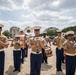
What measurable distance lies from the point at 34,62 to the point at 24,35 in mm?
5334

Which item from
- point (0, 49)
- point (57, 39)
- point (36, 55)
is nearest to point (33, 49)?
point (36, 55)

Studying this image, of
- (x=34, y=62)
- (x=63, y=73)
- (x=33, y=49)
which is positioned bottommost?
(x=63, y=73)

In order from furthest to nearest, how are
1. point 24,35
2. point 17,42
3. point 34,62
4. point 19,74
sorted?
1. point 24,35
2. point 17,42
3. point 19,74
4. point 34,62

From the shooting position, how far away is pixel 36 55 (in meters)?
6.63

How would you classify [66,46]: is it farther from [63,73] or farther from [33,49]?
[63,73]

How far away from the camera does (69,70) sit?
6.99m

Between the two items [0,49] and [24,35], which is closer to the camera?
[0,49]

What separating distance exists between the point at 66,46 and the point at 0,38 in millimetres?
2400

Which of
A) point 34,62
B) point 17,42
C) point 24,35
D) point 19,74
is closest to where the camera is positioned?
point 34,62

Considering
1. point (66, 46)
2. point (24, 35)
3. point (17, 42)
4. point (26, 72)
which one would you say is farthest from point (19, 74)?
point (24, 35)

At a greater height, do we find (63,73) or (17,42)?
(17,42)

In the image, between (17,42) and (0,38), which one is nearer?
(0,38)

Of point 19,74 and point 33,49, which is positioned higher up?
point 33,49

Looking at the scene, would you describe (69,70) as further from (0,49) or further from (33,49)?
(0,49)
